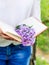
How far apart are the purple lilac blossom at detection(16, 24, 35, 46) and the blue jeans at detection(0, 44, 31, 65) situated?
83mm

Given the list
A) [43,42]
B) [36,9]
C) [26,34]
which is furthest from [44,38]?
[26,34]

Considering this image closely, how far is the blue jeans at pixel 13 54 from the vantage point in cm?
114

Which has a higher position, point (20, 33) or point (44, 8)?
point (44, 8)

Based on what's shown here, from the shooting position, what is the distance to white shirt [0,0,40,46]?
1.13 meters

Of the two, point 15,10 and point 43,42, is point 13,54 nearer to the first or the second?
point 15,10

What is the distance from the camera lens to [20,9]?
1164 mm

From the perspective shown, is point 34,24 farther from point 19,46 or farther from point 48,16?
point 48,16

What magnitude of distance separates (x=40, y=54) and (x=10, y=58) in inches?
24.3

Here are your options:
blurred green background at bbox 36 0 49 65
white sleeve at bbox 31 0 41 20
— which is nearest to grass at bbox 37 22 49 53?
blurred green background at bbox 36 0 49 65

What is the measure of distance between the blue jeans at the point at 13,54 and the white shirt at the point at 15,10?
0.04m

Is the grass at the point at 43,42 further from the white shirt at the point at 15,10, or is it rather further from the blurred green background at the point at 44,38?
the white shirt at the point at 15,10

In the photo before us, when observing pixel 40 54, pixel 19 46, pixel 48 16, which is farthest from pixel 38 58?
pixel 19 46

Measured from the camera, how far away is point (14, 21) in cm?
117

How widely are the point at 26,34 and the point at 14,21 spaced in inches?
5.1
